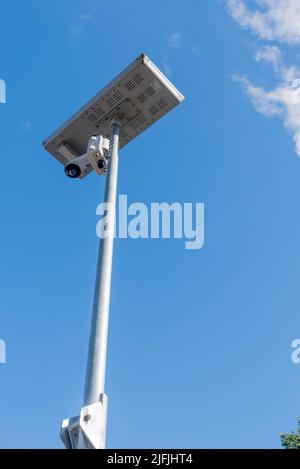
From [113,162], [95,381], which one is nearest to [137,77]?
[113,162]

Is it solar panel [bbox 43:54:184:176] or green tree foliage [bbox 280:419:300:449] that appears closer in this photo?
solar panel [bbox 43:54:184:176]

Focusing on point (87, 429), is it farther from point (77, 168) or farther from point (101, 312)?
point (77, 168)

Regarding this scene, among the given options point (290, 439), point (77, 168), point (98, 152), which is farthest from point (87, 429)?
point (290, 439)

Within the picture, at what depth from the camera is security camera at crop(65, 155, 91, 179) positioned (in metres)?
4.93

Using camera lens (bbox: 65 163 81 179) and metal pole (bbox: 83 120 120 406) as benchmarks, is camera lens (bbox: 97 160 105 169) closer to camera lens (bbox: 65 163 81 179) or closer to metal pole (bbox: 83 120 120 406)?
camera lens (bbox: 65 163 81 179)

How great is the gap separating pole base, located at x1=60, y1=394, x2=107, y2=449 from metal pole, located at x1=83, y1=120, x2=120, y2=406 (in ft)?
0.29

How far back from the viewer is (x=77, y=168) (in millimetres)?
5031

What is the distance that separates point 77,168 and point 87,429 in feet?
9.95

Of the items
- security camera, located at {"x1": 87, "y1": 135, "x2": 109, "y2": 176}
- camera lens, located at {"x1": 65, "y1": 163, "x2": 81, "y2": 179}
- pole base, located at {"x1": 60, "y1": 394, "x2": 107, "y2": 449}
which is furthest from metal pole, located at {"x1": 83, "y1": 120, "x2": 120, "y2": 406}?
camera lens, located at {"x1": 65, "y1": 163, "x2": 81, "y2": 179}

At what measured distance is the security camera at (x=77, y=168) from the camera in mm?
4926

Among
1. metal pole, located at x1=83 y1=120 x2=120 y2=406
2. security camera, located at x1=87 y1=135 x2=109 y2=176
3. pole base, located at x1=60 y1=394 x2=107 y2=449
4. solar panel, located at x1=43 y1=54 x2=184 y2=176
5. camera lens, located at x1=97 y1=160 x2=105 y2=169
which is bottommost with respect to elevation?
pole base, located at x1=60 y1=394 x2=107 y2=449
